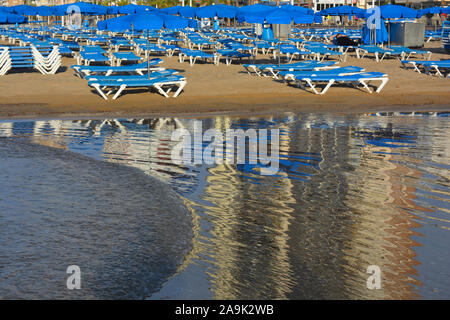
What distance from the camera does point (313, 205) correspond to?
685 cm

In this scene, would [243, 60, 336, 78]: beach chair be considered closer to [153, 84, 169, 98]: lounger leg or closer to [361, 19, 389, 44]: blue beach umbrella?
[153, 84, 169, 98]: lounger leg

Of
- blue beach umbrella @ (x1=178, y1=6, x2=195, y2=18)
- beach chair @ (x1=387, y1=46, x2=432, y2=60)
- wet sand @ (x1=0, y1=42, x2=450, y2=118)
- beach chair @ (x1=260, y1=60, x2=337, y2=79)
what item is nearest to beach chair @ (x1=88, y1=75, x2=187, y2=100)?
wet sand @ (x1=0, y1=42, x2=450, y2=118)

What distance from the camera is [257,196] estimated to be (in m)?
7.22

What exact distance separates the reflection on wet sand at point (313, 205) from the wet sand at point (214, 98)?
2.20m

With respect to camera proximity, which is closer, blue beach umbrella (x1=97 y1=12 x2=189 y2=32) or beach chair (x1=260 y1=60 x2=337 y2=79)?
blue beach umbrella (x1=97 y1=12 x2=189 y2=32)

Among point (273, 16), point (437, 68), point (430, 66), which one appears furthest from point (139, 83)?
point (430, 66)

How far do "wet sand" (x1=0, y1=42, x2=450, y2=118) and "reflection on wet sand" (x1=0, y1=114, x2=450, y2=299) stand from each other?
2.20m

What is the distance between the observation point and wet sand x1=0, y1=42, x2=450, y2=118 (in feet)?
46.5

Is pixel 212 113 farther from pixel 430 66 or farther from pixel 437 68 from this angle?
pixel 430 66

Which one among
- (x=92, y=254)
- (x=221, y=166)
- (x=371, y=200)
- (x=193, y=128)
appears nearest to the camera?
(x=92, y=254)

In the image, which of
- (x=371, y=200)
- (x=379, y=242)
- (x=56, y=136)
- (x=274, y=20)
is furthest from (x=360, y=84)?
(x=379, y=242)

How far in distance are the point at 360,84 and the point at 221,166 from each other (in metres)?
10.1
